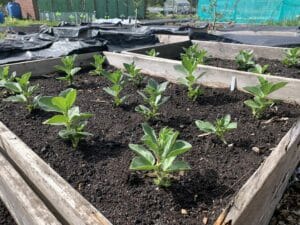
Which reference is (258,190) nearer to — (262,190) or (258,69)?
(262,190)

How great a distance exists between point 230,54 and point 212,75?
62.3 inches

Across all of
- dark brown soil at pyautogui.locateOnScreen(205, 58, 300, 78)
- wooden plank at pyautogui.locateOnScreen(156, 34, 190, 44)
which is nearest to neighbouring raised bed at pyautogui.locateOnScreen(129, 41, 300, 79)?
dark brown soil at pyautogui.locateOnScreen(205, 58, 300, 78)

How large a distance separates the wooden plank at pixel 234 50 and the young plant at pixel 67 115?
10.0 ft

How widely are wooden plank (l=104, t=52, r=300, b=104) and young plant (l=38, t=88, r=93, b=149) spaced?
1208 mm

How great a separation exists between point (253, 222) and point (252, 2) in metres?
21.5

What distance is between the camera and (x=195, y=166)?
1486 mm

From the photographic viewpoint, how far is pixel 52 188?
1.21 meters

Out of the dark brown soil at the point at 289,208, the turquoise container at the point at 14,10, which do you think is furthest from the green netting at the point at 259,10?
the dark brown soil at the point at 289,208

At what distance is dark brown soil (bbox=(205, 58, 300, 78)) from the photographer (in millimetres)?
3135

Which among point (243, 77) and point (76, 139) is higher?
point (243, 77)

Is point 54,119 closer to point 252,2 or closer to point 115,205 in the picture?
point 115,205

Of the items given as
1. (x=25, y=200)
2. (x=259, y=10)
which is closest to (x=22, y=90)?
(x=25, y=200)

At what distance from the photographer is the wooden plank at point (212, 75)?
2.26m

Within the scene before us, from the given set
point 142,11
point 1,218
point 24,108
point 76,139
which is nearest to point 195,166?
point 76,139
